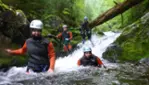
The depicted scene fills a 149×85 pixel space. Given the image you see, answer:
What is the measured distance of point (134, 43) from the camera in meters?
12.3

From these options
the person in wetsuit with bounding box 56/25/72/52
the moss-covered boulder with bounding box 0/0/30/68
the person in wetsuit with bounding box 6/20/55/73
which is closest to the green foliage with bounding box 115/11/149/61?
the person in wetsuit with bounding box 56/25/72/52

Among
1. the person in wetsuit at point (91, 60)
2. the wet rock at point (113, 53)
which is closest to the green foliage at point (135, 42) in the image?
the wet rock at point (113, 53)

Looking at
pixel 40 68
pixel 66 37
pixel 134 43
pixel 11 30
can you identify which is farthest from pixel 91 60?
pixel 66 37

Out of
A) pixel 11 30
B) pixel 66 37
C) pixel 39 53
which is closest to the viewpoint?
pixel 39 53

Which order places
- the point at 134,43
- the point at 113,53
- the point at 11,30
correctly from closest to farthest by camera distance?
the point at 11,30
the point at 134,43
the point at 113,53

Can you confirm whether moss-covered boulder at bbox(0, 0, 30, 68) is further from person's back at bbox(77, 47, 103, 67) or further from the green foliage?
the green foliage

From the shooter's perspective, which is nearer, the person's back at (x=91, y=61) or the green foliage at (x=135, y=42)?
the person's back at (x=91, y=61)

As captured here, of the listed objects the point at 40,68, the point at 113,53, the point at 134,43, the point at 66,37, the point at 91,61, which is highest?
the point at 66,37

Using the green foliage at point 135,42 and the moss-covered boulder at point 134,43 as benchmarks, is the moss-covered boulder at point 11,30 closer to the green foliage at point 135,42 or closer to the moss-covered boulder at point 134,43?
the moss-covered boulder at point 134,43

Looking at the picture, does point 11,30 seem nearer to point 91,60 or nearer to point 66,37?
point 66,37

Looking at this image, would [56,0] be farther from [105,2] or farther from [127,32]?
[105,2]

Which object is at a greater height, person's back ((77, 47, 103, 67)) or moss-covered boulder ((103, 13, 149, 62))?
moss-covered boulder ((103, 13, 149, 62))

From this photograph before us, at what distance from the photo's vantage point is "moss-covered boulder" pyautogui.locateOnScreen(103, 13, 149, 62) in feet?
38.8

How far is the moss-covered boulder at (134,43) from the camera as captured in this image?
38.8 feet
